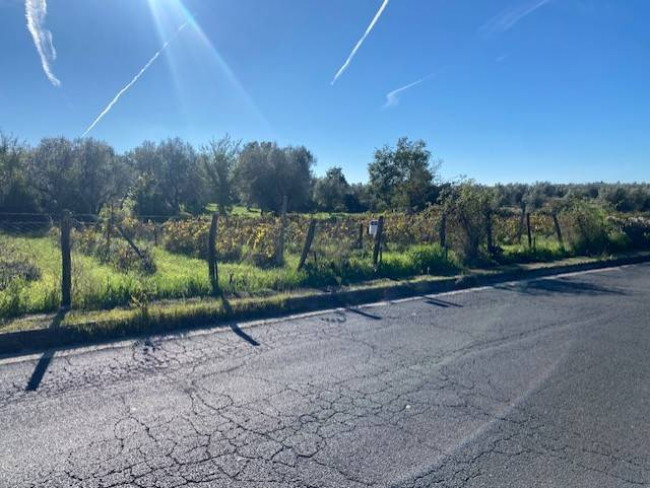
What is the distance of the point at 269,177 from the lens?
44531 mm

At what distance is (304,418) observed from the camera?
12.9 ft

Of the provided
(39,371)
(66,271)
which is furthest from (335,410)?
(66,271)

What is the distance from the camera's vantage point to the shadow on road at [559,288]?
33.7ft

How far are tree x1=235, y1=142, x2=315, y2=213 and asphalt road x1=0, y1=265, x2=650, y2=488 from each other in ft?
126

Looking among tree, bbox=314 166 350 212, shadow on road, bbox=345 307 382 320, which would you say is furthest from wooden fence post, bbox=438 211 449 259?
tree, bbox=314 166 350 212

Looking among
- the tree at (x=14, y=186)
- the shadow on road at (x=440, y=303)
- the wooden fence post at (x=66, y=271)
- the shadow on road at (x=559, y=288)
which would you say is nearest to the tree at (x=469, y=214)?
the shadow on road at (x=559, y=288)

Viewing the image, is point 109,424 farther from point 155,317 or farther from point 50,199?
point 50,199

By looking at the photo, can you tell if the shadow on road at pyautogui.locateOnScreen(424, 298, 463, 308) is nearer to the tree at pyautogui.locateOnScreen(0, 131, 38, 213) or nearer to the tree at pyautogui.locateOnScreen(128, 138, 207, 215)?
the tree at pyautogui.locateOnScreen(0, 131, 38, 213)

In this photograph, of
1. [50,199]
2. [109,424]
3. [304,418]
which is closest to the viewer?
[109,424]

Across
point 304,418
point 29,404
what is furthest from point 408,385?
point 29,404

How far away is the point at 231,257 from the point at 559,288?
819 centimetres

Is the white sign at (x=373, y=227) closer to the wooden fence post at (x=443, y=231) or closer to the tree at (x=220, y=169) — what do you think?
the wooden fence post at (x=443, y=231)

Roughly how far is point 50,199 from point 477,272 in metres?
25.8

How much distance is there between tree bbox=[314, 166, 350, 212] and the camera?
53.5 m
